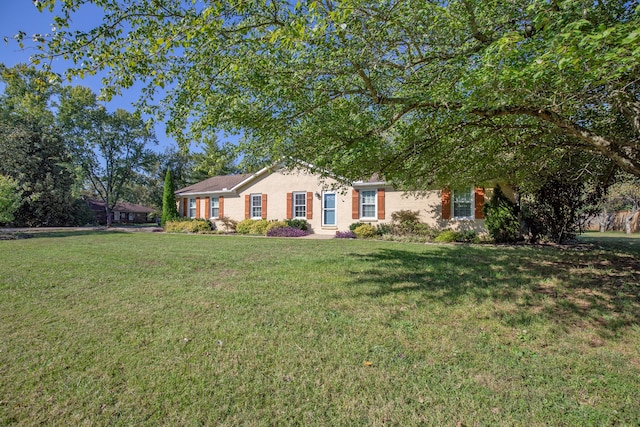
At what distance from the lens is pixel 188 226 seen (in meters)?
20.1

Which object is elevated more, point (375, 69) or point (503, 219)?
point (375, 69)

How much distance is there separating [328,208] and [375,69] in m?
12.5

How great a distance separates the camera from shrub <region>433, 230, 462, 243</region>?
520 inches

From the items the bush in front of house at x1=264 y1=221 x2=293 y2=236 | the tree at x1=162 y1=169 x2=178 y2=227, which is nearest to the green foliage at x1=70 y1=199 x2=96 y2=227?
the tree at x1=162 y1=169 x2=178 y2=227

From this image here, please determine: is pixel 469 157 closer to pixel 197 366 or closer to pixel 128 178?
pixel 197 366

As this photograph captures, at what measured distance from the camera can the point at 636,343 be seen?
3.58 m

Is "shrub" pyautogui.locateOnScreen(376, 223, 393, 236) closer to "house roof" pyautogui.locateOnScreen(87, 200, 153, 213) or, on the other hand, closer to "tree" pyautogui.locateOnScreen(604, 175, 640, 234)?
"tree" pyautogui.locateOnScreen(604, 175, 640, 234)

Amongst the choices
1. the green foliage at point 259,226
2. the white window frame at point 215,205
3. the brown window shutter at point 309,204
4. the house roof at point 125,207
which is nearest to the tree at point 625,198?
the brown window shutter at point 309,204

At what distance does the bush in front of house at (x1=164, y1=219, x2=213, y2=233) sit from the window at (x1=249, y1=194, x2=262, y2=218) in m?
3.19

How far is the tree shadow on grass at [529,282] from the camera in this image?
4500 millimetres

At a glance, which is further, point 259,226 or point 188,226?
point 188,226

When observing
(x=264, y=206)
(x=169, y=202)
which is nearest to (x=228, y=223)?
(x=264, y=206)

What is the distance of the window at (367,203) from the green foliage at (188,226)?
9.89 metres

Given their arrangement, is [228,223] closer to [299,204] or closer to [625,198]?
[299,204]
